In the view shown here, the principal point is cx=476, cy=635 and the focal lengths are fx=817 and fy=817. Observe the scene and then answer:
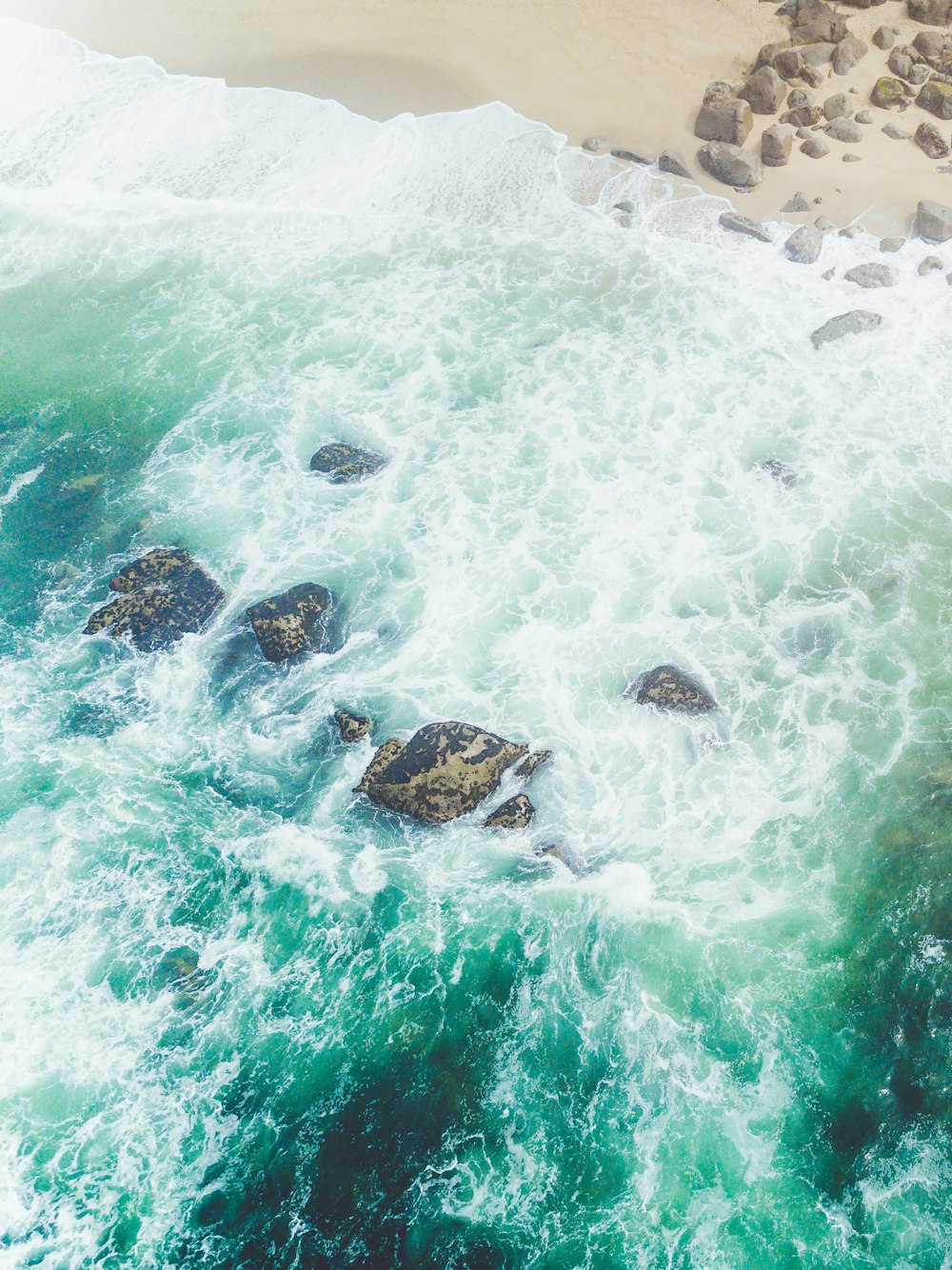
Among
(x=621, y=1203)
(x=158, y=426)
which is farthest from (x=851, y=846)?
(x=158, y=426)

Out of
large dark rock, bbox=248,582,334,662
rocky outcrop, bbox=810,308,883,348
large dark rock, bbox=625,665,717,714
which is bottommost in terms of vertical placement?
large dark rock, bbox=248,582,334,662

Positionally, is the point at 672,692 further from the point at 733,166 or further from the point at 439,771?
the point at 733,166

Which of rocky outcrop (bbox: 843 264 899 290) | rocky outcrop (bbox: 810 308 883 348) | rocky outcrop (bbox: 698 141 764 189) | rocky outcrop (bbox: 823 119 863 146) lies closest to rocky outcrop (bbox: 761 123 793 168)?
rocky outcrop (bbox: 698 141 764 189)

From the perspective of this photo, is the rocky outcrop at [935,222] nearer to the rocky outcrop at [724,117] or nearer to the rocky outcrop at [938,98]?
the rocky outcrop at [938,98]

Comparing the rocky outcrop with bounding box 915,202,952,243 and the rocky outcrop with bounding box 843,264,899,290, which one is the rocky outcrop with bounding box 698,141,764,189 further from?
the rocky outcrop with bounding box 915,202,952,243

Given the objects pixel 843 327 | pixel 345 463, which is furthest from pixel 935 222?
pixel 345 463

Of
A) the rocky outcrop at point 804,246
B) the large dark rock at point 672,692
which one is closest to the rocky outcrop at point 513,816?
the large dark rock at point 672,692

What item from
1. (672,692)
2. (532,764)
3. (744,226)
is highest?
(744,226)
